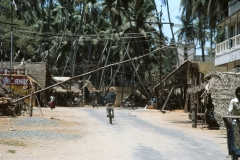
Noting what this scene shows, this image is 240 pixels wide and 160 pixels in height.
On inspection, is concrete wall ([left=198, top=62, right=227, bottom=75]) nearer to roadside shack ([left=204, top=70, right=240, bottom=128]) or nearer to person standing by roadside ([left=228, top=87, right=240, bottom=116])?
roadside shack ([left=204, top=70, right=240, bottom=128])

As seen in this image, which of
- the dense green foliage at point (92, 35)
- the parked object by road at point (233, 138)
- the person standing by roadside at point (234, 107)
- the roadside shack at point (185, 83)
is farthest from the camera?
the dense green foliage at point (92, 35)

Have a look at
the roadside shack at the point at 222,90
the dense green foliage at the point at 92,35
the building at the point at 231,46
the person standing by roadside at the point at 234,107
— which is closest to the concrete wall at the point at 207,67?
the building at the point at 231,46

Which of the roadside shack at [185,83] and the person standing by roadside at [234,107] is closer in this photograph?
the person standing by roadside at [234,107]

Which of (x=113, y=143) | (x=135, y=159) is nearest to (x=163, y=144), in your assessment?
(x=113, y=143)

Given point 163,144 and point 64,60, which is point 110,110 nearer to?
point 163,144

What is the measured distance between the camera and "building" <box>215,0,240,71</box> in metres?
27.3

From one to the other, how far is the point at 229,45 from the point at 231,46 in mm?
257

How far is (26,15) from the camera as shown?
65.8 metres

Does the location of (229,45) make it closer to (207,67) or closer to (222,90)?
(207,67)

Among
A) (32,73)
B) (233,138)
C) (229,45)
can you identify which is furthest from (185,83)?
(233,138)

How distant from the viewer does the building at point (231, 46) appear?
27281 millimetres

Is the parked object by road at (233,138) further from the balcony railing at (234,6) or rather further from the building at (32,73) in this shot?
the building at (32,73)

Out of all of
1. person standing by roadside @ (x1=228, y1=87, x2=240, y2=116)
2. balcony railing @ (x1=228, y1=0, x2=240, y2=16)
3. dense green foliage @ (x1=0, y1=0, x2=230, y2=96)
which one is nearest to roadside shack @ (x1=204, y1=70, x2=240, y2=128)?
person standing by roadside @ (x1=228, y1=87, x2=240, y2=116)

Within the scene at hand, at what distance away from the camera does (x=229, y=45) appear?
2859 cm
